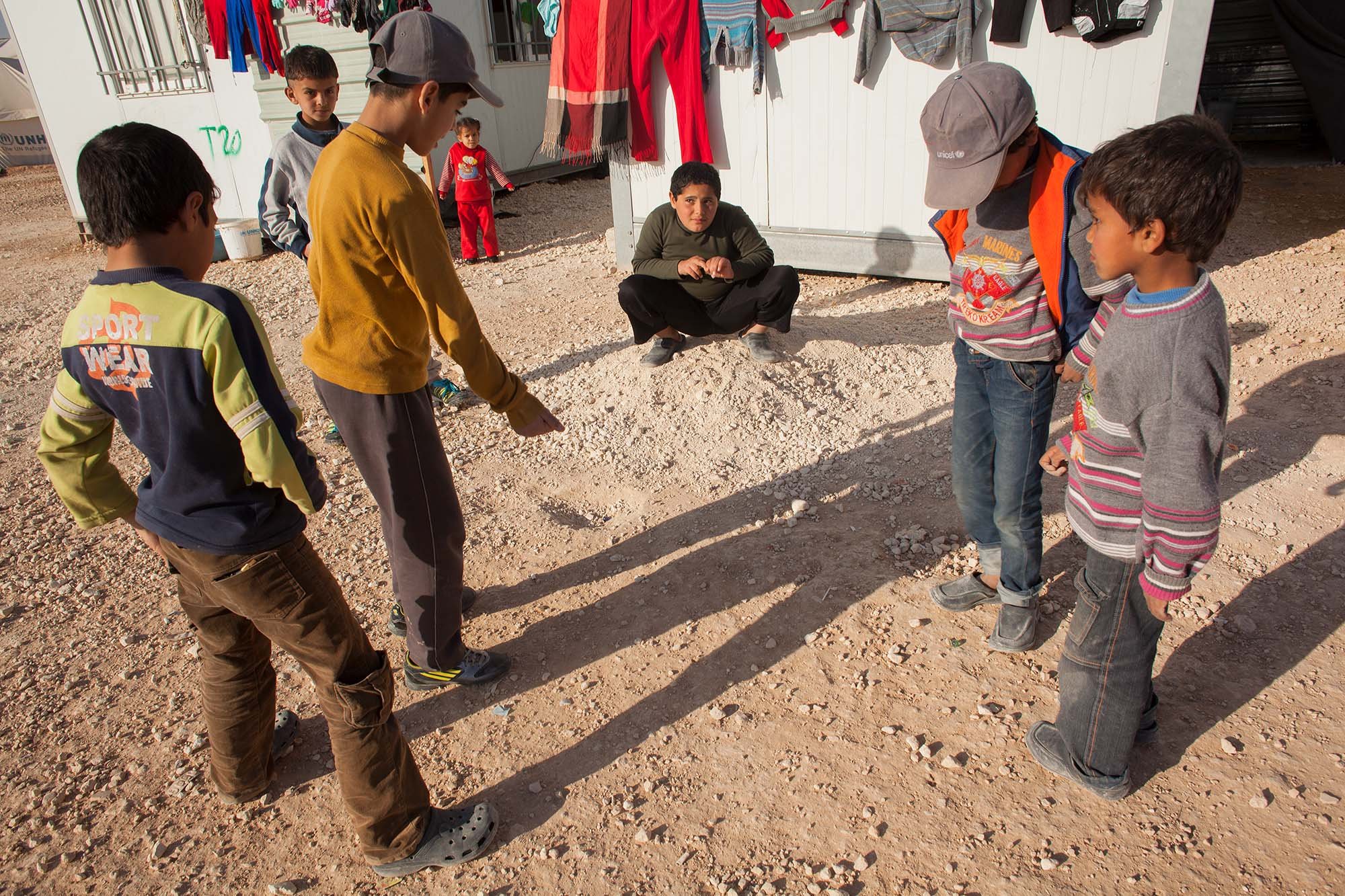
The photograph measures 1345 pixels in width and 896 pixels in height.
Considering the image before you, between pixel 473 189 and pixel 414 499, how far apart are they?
630 centimetres

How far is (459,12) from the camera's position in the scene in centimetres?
951

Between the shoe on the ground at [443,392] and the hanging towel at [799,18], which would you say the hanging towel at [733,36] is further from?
the shoe on the ground at [443,392]

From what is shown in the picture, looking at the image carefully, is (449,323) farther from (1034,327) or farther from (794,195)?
(794,195)

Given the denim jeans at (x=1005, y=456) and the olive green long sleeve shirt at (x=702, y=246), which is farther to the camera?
the olive green long sleeve shirt at (x=702, y=246)

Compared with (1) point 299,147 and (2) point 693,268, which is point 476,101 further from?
(2) point 693,268

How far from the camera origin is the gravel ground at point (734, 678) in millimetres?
2141

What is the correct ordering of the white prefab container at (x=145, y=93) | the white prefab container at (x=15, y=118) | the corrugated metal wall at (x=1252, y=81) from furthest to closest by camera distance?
the white prefab container at (x=15, y=118) → the white prefab container at (x=145, y=93) → the corrugated metal wall at (x=1252, y=81)

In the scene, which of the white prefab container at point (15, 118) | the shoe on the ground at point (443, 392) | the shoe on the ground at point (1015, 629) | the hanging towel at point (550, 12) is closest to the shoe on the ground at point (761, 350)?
the shoe on the ground at point (443, 392)

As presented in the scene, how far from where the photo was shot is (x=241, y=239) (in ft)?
28.7

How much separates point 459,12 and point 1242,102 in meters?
9.19

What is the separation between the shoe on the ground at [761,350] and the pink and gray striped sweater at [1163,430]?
2824mm

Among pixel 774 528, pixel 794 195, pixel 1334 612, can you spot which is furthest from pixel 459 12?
pixel 1334 612

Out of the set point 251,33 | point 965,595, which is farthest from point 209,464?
point 251,33

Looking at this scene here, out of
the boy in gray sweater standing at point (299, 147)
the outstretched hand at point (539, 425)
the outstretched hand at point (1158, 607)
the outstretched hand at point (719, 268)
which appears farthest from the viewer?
the outstretched hand at point (719, 268)
